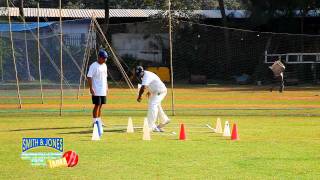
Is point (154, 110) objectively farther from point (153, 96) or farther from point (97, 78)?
point (97, 78)

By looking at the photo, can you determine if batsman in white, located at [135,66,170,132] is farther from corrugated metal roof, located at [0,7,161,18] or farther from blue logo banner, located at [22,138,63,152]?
corrugated metal roof, located at [0,7,161,18]

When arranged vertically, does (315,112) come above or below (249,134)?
below

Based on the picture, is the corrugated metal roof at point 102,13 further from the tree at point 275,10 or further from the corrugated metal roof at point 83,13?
the tree at point 275,10

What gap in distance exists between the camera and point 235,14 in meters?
58.5

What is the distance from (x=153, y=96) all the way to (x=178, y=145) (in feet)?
11.5

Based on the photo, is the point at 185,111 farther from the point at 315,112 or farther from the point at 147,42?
the point at 147,42

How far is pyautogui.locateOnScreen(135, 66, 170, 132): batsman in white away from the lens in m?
17.2

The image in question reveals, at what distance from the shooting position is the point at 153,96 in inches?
694

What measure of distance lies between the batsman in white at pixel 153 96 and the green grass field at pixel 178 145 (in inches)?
18.7

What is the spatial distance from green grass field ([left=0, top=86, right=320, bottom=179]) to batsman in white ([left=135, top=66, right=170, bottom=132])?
474 mm

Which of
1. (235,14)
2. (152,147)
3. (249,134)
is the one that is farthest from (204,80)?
(152,147)

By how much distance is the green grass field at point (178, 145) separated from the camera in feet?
35.3

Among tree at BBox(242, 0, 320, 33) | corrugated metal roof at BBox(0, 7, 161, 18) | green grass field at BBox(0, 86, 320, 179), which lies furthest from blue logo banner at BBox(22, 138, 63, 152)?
corrugated metal roof at BBox(0, 7, 161, 18)

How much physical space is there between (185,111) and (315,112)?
4.93 m
